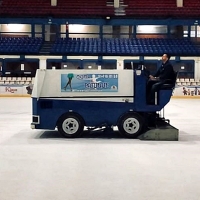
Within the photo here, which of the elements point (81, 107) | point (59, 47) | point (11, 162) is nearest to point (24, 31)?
point (59, 47)

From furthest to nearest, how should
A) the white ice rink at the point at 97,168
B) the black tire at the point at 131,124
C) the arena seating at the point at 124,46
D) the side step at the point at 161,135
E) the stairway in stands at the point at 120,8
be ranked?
the stairway in stands at the point at 120,8
the arena seating at the point at 124,46
the black tire at the point at 131,124
the side step at the point at 161,135
the white ice rink at the point at 97,168

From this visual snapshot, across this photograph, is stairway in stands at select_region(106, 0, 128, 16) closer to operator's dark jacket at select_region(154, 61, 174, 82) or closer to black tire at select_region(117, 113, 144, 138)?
operator's dark jacket at select_region(154, 61, 174, 82)

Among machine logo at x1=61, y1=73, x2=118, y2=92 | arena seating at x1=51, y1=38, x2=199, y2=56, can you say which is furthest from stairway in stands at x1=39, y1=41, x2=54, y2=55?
machine logo at x1=61, y1=73, x2=118, y2=92

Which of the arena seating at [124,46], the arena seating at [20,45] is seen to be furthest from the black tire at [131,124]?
the arena seating at [20,45]

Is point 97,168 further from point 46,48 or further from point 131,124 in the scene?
point 46,48

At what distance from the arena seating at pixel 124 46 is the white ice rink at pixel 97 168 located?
1943 cm

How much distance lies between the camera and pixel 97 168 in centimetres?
599

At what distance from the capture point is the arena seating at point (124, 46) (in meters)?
28.4

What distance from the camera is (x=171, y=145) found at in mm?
8117

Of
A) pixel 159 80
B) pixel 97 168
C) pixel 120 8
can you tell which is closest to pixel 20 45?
pixel 120 8

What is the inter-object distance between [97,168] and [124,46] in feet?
78.4

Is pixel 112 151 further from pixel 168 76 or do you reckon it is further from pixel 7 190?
pixel 7 190

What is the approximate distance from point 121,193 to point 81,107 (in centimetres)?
430

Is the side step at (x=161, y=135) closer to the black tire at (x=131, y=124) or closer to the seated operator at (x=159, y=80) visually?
the black tire at (x=131, y=124)
